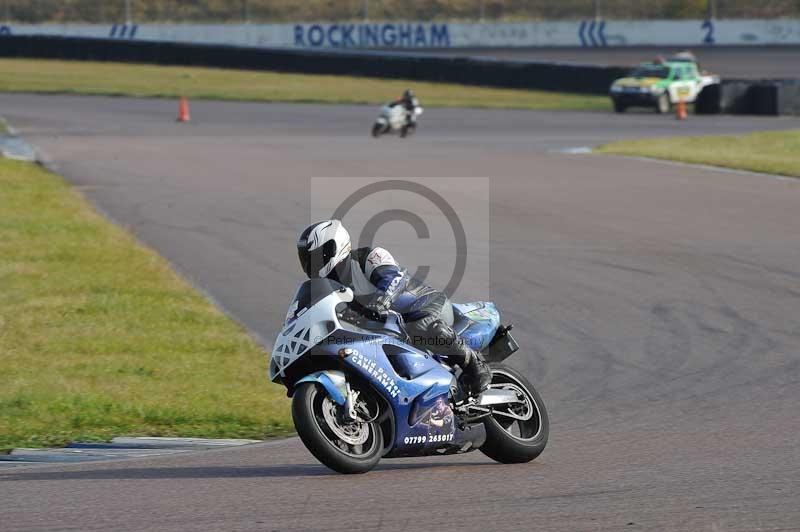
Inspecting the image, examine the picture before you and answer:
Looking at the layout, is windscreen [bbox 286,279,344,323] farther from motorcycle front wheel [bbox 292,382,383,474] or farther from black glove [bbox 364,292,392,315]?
motorcycle front wheel [bbox 292,382,383,474]

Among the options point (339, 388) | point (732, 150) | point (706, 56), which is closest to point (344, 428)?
point (339, 388)

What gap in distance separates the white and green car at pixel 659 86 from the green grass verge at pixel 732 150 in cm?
985

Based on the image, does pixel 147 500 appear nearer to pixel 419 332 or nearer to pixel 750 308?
pixel 419 332

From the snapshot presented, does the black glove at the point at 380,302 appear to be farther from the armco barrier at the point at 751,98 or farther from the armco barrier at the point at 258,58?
the armco barrier at the point at 258,58

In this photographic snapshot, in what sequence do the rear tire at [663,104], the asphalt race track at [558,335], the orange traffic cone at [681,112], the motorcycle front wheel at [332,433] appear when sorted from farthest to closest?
the rear tire at [663,104] < the orange traffic cone at [681,112] < the motorcycle front wheel at [332,433] < the asphalt race track at [558,335]

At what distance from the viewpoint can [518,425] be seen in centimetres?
717

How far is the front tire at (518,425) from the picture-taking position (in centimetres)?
692

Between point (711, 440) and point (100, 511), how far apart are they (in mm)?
3496

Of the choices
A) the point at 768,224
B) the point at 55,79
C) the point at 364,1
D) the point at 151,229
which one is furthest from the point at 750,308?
the point at 364,1

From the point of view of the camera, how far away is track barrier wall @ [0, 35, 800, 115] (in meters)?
47.9

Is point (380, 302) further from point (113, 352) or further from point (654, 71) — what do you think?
point (654, 71)

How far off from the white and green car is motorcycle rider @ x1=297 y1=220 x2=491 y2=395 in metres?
36.7

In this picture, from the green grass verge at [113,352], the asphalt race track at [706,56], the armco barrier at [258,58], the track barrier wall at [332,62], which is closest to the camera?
the green grass verge at [113,352]

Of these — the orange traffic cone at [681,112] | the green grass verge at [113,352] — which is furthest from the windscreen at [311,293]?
the orange traffic cone at [681,112]
